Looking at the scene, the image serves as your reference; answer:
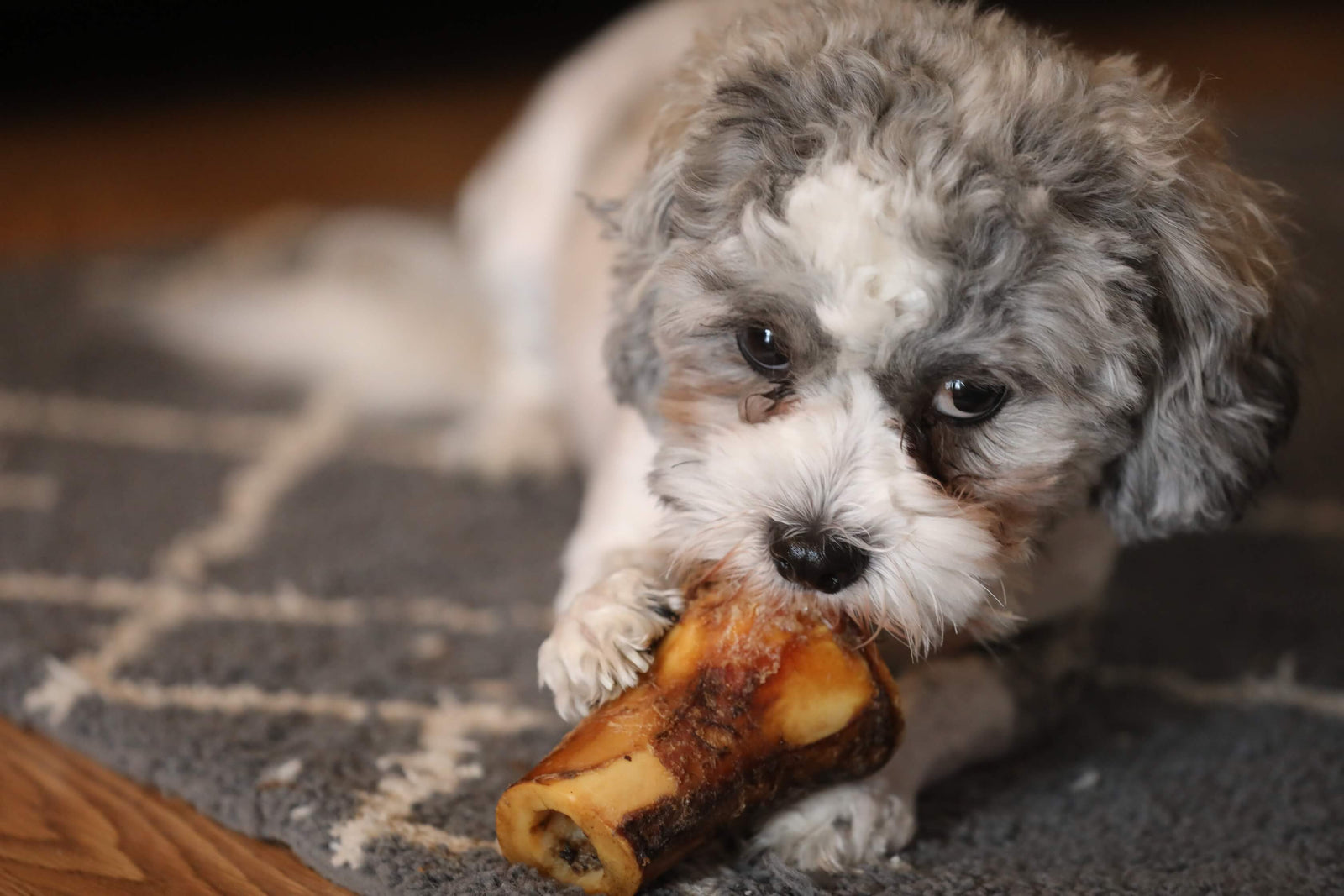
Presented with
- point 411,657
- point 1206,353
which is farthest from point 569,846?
point 1206,353

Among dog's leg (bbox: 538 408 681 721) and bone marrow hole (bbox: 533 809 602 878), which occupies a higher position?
dog's leg (bbox: 538 408 681 721)

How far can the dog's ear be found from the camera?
1354mm

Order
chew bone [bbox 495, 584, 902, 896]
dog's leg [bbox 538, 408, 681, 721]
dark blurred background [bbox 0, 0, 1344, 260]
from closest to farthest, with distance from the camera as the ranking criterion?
chew bone [bbox 495, 584, 902, 896]
dog's leg [bbox 538, 408, 681, 721]
dark blurred background [bbox 0, 0, 1344, 260]

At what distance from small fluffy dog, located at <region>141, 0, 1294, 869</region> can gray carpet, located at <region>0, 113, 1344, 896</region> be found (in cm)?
19

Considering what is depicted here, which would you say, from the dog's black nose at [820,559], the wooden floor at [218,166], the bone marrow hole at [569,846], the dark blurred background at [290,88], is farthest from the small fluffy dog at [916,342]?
the dark blurred background at [290,88]

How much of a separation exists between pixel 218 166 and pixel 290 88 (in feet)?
2.70

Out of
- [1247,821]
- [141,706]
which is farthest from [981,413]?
[141,706]

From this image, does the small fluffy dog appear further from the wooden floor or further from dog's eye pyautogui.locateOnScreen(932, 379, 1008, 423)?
the wooden floor

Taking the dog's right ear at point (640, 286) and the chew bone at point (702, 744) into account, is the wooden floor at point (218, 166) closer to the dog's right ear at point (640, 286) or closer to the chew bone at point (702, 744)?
the chew bone at point (702, 744)

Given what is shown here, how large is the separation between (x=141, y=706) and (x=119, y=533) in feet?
1.75

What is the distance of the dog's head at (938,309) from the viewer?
126 cm

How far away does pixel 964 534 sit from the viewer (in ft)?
4.19

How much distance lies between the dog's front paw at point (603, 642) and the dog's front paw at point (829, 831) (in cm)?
23

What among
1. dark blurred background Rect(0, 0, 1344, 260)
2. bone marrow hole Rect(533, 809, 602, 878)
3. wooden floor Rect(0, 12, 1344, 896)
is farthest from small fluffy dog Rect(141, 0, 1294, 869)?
dark blurred background Rect(0, 0, 1344, 260)
